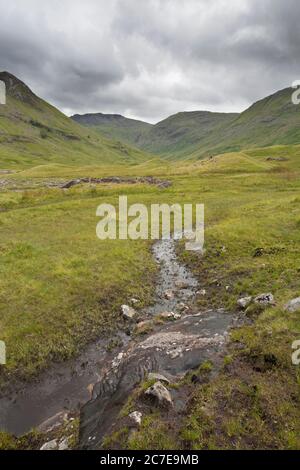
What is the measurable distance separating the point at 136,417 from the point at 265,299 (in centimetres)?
1038

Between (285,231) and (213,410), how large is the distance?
2432cm

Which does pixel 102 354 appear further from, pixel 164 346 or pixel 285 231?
pixel 285 231

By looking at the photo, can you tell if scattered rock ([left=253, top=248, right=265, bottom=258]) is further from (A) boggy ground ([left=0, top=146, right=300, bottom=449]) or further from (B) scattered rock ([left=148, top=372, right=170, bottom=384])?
(B) scattered rock ([left=148, top=372, right=170, bottom=384])

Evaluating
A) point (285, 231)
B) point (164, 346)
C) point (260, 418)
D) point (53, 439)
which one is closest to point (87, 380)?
point (53, 439)

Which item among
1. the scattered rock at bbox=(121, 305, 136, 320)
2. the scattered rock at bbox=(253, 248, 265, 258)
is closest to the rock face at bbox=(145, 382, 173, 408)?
the scattered rock at bbox=(121, 305, 136, 320)

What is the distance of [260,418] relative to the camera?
31.5 feet

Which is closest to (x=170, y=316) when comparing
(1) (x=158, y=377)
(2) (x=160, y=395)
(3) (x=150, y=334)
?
(3) (x=150, y=334)

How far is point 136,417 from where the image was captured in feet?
33.2

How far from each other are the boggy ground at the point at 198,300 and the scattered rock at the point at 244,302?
0.59m

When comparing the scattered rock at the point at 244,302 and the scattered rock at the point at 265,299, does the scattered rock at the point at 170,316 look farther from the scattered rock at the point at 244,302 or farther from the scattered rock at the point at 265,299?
the scattered rock at the point at 265,299

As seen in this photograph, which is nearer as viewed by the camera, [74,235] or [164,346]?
[164,346]

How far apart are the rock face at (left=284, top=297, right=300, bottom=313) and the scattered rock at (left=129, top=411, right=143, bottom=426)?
921 cm

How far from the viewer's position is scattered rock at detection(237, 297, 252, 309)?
1773 centimetres
